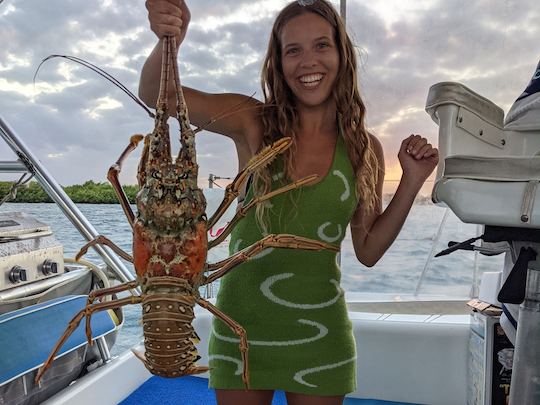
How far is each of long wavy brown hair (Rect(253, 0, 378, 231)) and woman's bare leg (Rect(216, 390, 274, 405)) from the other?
400 mm

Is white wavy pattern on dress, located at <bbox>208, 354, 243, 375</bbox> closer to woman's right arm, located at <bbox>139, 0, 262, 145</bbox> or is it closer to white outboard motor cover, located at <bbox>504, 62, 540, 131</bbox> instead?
woman's right arm, located at <bbox>139, 0, 262, 145</bbox>

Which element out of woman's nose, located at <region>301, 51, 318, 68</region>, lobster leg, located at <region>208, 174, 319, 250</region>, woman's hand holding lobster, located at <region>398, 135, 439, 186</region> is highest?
woman's nose, located at <region>301, 51, 318, 68</region>

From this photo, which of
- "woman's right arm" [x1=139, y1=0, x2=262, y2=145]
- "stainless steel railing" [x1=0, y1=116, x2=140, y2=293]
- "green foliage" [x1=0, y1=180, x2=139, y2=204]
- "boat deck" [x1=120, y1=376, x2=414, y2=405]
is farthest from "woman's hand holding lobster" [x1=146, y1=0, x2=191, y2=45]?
"boat deck" [x1=120, y1=376, x2=414, y2=405]

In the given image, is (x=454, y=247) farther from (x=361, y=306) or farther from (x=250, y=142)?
(x=361, y=306)

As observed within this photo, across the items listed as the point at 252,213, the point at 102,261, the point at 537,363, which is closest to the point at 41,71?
the point at 252,213

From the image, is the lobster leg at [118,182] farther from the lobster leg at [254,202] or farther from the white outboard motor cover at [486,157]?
the white outboard motor cover at [486,157]

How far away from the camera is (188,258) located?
0.93 m

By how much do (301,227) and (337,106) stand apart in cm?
34

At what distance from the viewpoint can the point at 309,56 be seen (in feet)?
3.90

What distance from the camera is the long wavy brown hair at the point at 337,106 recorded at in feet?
4.00

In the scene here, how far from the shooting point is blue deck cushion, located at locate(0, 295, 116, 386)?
1.75m

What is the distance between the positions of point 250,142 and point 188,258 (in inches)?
17.8

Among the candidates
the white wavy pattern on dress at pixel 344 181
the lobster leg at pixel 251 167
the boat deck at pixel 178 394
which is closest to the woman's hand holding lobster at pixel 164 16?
the lobster leg at pixel 251 167

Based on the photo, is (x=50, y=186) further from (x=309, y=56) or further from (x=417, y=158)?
(x=417, y=158)
